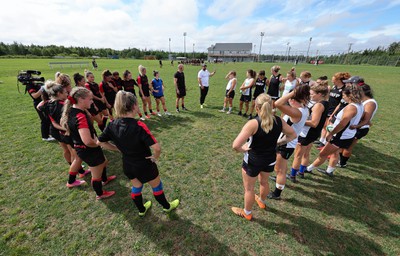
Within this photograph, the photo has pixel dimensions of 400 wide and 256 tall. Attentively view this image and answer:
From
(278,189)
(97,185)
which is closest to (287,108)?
(278,189)

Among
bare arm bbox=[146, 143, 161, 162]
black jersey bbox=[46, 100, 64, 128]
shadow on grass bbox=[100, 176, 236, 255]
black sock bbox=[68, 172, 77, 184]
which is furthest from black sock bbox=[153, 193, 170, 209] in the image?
black jersey bbox=[46, 100, 64, 128]

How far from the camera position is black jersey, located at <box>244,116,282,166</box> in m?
2.37

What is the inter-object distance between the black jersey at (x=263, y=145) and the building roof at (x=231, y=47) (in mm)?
107444

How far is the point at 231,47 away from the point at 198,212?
109835 millimetres

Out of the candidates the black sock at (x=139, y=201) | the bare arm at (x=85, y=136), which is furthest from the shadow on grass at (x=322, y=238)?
the bare arm at (x=85, y=136)

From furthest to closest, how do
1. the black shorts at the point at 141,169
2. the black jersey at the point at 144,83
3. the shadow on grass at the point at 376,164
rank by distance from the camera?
1. the black jersey at the point at 144,83
2. the shadow on grass at the point at 376,164
3. the black shorts at the point at 141,169

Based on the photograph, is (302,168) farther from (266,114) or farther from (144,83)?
(144,83)

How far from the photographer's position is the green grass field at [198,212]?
2725 millimetres

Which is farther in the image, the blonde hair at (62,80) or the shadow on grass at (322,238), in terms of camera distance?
the blonde hair at (62,80)

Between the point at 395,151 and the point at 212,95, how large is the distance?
897 cm

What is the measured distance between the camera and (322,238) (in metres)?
2.84

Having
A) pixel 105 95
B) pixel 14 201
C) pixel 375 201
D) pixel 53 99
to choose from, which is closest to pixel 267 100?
pixel 375 201

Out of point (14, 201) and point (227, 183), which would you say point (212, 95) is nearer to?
point (227, 183)

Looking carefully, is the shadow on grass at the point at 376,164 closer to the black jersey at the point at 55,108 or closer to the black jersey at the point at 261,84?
the black jersey at the point at 261,84
